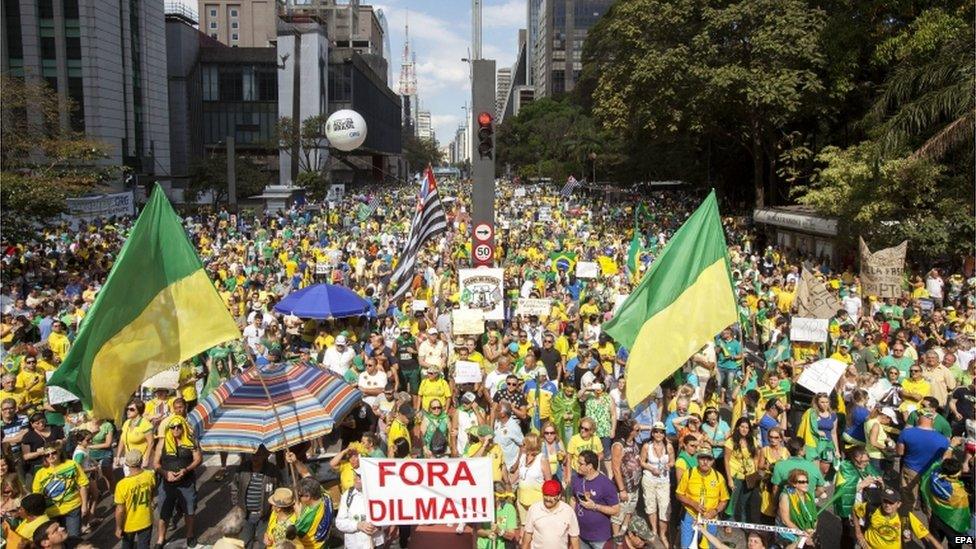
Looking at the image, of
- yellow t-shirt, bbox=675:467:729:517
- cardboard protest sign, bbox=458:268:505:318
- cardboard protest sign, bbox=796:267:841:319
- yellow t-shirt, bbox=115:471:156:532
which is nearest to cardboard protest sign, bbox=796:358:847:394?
yellow t-shirt, bbox=675:467:729:517

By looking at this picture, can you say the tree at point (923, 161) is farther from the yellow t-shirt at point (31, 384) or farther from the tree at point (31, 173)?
the tree at point (31, 173)

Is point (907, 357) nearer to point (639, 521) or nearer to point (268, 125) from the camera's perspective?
point (639, 521)

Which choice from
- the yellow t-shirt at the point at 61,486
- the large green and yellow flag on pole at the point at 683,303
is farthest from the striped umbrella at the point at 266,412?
the large green and yellow flag on pole at the point at 683,303

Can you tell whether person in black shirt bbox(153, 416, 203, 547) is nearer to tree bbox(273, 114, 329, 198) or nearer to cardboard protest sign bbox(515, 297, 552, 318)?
cardboard protest sign bbox(515, 297, 552, 318)

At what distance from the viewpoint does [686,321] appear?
7.82 m

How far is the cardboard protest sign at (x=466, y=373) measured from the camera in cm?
995

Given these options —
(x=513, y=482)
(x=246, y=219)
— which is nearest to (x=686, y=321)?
(x=513, y=482)

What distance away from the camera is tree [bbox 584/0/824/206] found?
27.7 meters

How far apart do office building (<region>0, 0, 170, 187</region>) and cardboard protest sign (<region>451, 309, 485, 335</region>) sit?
36.8 meters

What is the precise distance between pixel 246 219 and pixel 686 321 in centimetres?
3200

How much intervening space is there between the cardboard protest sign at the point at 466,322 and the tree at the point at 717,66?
1836 cm

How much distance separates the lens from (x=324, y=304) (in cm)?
1293

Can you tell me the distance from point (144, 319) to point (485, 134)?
35.9 feet

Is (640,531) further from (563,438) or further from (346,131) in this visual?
(346,131)
